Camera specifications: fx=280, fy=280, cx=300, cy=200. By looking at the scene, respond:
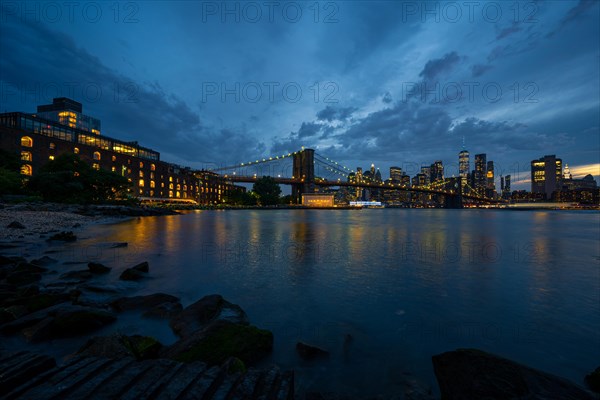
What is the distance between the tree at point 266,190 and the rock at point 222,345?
111 meters

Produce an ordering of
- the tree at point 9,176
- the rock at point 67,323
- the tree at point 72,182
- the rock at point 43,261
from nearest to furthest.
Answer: the rock at point 67,323 < the rock at point 43,261 < the tree at point 9,176 < the tree at point 72,182

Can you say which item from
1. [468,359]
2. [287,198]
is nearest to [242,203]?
[287,198]

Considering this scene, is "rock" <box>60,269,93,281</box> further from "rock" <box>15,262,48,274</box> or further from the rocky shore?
"rock" <box>15,262,48,274</box>

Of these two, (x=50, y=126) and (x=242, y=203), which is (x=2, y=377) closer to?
(x=50, y=126)

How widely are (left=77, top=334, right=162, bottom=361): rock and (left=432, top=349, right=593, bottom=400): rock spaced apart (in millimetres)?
4087

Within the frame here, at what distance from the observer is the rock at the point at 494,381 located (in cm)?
305

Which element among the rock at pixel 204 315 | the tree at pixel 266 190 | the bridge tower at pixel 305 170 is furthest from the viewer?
the tree at pixel 266 190

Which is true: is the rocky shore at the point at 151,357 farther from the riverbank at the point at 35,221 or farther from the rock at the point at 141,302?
the riverbank at the point at 35,221

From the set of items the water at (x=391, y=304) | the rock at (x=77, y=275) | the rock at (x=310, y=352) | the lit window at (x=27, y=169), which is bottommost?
the water at (x=391, y=304)

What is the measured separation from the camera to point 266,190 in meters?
115

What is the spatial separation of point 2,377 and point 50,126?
83.2 metres

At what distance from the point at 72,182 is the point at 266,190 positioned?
73.8 m

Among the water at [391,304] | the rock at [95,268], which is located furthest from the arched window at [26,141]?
the rock at [95,268]

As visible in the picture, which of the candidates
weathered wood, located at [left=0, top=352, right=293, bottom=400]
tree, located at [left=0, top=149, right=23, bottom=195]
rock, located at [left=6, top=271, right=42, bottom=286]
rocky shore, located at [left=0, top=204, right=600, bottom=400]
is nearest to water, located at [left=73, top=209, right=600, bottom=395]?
rocky shore, located at [left=0, top=204, right=600, bottom=400]
